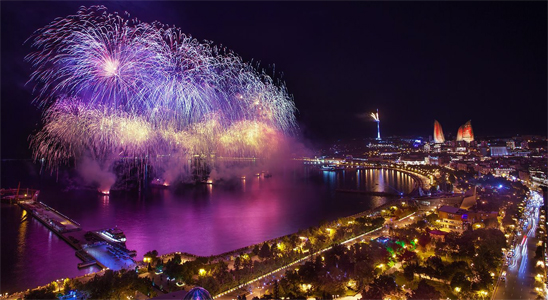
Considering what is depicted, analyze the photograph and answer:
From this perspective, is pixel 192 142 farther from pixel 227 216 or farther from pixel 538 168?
pixel 538 168

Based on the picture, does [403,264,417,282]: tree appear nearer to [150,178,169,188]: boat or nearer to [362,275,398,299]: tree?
[362,275,398,299]: tree

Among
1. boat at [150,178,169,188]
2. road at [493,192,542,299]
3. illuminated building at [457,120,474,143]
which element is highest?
illuminated building at [457,120,474,143]

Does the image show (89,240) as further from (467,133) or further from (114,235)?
(467,133)

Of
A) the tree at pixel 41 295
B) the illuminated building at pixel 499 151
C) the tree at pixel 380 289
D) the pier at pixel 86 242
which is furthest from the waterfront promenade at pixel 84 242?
the illuminated building at pixel 499 151

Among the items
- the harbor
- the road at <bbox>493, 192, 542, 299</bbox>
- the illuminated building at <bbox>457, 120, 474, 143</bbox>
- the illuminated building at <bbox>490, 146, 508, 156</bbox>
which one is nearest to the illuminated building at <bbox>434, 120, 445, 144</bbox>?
the illuminated building at <bbox>457, 120, 474, 143</bbox>

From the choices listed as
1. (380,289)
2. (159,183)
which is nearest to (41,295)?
(380,289)

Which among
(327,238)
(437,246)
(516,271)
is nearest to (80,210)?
(327,238)

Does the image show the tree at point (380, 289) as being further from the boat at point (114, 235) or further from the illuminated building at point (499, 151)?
the illuminated building at point (499, 151)
